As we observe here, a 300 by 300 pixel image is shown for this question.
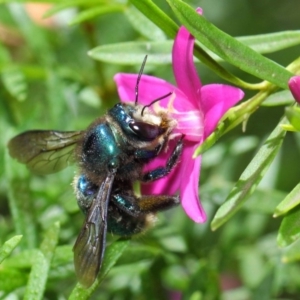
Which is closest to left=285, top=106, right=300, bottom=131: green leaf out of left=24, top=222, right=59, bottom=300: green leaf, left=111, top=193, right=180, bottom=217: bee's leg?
left=111, top=193, right=180, bottom=217: bee's leg

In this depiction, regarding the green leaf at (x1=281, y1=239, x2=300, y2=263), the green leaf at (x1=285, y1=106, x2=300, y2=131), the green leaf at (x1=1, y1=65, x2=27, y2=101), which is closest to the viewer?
the green leaf at (x1=285, y1=106, x2=300, y2=131)

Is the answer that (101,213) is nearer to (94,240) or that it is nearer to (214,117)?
(94,240)

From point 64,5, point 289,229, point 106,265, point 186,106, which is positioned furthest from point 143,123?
point 64,5

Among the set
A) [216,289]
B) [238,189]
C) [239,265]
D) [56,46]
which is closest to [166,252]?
[216,289]

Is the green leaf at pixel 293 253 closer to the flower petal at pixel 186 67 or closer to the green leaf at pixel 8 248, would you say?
the flower petal at pixel 186 67

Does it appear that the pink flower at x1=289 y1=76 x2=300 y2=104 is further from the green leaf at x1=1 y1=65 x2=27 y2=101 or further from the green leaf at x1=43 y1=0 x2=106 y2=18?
the green leaf at x1=1 y1=65 x2=27 y2=101
